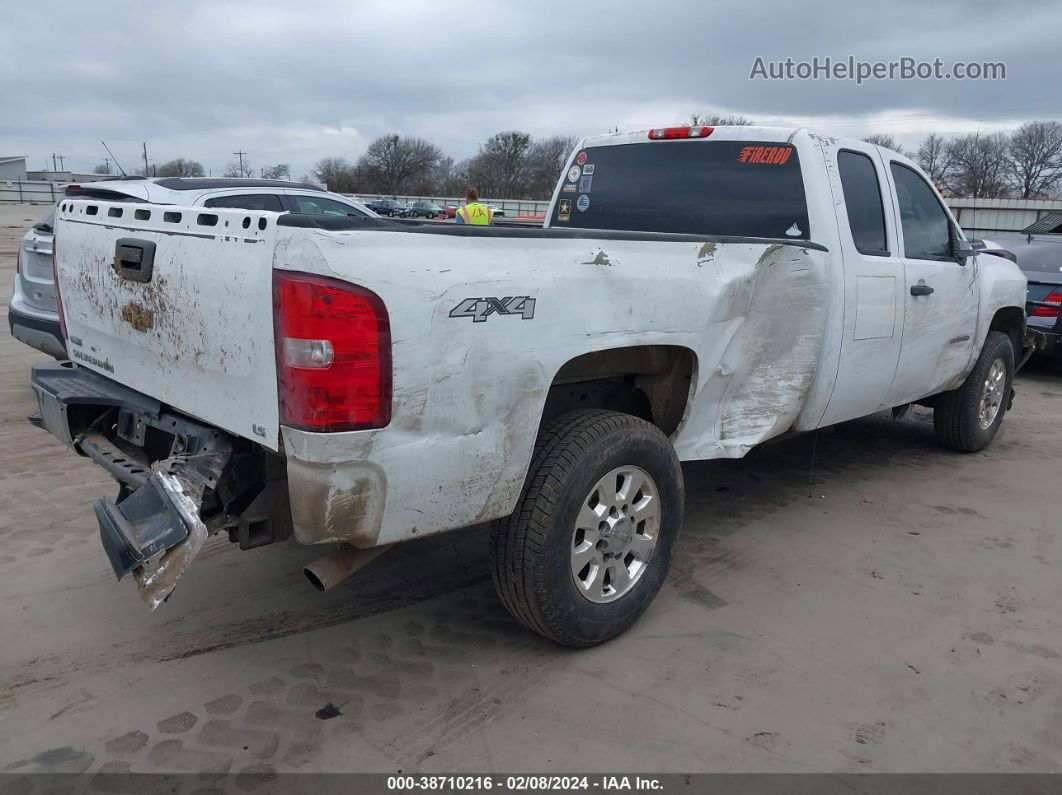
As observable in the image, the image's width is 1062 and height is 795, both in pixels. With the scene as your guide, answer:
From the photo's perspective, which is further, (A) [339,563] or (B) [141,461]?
(B) [141,461]

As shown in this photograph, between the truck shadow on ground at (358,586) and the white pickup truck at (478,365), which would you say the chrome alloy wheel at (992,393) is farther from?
the white pickup truck at (478,365)

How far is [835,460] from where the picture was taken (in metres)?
5.85

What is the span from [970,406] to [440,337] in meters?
4.68

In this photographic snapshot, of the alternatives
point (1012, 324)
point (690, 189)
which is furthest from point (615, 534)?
point (1012, 324)

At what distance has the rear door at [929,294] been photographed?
4.66 m

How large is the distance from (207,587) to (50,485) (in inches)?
68.2

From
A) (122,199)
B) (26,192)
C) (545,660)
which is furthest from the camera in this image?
(26,192)

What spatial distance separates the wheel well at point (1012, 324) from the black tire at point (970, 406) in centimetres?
7

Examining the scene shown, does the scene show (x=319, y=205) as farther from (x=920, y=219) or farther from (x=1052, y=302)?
(x=1052, y=302)

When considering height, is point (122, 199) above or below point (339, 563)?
above

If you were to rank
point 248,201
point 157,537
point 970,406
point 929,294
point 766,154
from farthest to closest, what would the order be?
point 248,201 → point 970,406 → point 929,294 → point 766,154 → point 157,537

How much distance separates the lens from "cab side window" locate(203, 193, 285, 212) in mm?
7176

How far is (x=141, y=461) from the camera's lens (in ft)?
11.3

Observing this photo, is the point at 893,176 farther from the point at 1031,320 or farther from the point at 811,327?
the point at 1031,320
